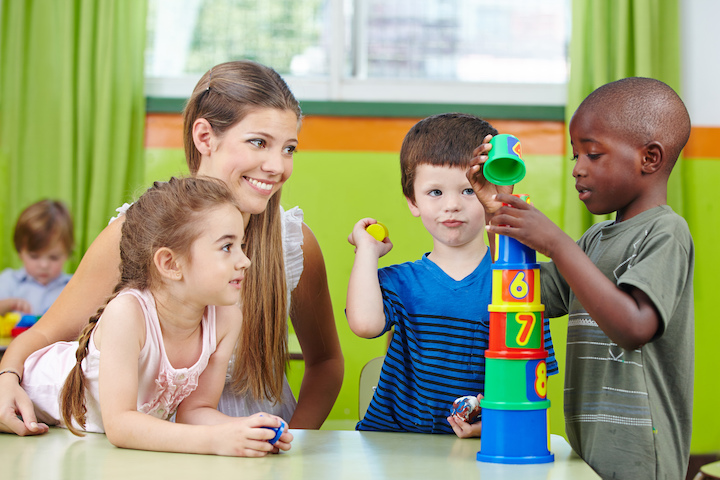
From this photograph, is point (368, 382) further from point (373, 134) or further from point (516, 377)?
point (373, 134)

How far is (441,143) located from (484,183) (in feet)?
0.91

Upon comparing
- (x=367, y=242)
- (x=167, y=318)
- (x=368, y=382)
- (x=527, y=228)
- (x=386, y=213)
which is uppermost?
(x=527, y=228)

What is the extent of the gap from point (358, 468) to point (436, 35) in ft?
8.81

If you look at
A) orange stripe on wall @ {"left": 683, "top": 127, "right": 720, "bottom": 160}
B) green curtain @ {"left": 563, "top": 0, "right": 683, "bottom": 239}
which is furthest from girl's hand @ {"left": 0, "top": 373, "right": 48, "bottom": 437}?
orange stripe on wall @ {"left": 683, "top": 127, "right": 720, "bottom": 160}

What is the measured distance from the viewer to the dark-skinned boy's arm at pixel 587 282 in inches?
35.1

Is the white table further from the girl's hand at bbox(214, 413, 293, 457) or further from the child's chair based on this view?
the child's chair

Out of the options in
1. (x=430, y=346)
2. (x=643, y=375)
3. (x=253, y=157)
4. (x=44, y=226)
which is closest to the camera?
(x=643, y=375)

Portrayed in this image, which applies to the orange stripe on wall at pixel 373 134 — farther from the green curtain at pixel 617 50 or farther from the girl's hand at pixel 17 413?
the girl's hand at pixel 17 413

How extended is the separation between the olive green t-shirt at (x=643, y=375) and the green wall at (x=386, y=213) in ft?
6.16

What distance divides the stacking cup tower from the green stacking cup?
130 mm

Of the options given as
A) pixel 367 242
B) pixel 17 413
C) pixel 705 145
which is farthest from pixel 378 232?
pixel 705 145

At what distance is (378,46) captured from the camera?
10.4ft

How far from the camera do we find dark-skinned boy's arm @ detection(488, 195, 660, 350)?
891 millimetres

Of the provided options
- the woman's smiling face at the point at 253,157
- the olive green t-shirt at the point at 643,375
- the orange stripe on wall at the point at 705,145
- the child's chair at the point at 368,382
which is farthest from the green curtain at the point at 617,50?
the olive green t-shirt at the point at 643,375
